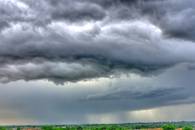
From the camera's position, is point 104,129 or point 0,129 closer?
point 0,129

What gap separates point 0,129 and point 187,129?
66.0 metres

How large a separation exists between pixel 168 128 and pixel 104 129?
45368 millimetres

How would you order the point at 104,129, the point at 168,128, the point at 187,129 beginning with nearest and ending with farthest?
the point at 187,129 < the point at 168,128 < the point at 104,129

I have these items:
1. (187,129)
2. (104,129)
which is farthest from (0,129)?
(187,129)

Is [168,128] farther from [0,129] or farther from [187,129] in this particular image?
[0,129]

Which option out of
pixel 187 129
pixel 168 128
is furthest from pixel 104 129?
pixel 187 129

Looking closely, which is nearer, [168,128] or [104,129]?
[168,128]

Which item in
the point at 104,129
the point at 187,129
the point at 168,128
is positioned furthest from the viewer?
the point at 104,129

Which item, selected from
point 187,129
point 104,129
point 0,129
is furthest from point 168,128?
point 0,129

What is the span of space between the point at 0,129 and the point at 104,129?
160 ft

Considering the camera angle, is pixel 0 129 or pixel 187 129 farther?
pixel 0 129

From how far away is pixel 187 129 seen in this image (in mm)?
133500

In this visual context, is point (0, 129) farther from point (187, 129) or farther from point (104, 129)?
point (187, 129)

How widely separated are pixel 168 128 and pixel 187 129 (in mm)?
16542
